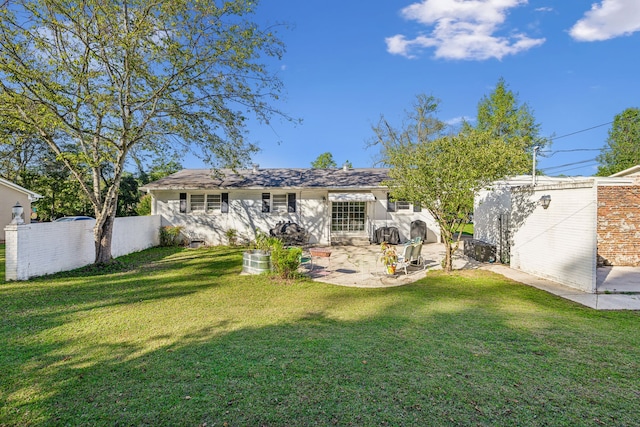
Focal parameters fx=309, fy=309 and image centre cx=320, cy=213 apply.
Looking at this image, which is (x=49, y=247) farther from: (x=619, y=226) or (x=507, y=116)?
(x=507, y=116)

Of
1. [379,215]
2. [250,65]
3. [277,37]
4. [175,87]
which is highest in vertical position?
[277,37]

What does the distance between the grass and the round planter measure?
2120 millimetres

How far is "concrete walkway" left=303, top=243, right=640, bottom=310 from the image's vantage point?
6.87 m

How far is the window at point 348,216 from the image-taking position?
16984mm

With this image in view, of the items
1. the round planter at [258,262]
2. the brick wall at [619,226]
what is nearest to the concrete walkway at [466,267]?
A: the brick wall at [619,226]

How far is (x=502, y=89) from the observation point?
1286 inches

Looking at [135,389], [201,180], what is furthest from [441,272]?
[201,180]

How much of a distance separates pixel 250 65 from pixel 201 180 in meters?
8.70

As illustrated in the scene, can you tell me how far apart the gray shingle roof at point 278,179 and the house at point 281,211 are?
0.11m

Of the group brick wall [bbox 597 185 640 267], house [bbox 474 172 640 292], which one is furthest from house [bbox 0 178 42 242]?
brick wall [bbox 597 185 640 267]

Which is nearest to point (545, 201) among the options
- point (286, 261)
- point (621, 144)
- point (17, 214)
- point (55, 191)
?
point (286, 261)

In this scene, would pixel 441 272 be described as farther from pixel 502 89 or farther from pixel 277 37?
pixel 502 89

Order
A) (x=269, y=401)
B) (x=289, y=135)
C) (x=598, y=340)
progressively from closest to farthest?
(x=269, y=401)
(x=598, y=340)
(x=289, y=135)

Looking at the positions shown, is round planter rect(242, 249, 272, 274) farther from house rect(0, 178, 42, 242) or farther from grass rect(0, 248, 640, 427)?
house rect(0, 178, 42, 242)
